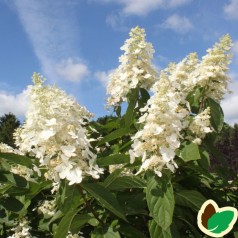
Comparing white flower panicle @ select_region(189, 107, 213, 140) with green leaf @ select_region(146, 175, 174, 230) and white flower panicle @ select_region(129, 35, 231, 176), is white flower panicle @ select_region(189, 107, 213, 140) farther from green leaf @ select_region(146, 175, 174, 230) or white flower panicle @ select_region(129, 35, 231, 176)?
green leaf @ select_region(146, 175, 174, 230)

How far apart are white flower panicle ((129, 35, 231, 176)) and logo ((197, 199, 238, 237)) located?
279mm

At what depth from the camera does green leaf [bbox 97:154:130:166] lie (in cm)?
239

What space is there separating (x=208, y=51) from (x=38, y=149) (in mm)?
1571

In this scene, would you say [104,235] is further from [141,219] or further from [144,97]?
[144,97]

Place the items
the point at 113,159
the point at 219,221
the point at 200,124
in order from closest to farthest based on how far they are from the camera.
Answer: the point at 219,221 → the point at 113,159 → the point at 200,124

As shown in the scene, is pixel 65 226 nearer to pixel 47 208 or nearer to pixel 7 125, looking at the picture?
pixel 47 208

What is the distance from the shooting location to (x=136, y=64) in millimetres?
3359

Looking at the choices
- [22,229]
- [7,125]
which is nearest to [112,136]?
[22,229]

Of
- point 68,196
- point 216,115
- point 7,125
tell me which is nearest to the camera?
point 68,196

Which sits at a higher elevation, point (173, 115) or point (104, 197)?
point (173, 115)

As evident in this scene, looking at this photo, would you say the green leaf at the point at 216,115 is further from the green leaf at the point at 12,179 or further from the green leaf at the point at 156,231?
the green leaf at the point at 12,179

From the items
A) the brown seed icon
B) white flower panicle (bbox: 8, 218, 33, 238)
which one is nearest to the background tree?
white flower panicle (bbox: 8, 218, 33, 238)

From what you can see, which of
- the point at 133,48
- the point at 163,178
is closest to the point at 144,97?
the point at 133,48

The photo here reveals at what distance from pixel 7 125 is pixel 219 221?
17295mm
